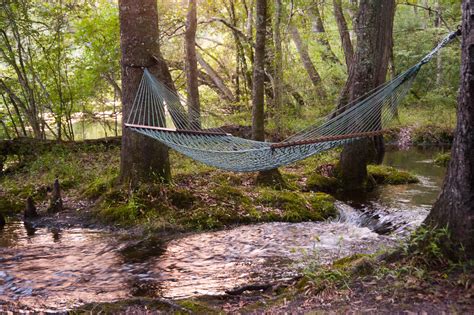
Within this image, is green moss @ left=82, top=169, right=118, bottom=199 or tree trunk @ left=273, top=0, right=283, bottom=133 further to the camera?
tree trunk @ left=273, top=0, right=283, bottom=133

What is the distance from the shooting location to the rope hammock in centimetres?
338

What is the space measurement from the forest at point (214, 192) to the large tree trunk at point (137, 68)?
0.05 feet

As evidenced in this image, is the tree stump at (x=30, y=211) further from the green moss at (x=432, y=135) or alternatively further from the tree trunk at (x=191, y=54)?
the green moss at (x=432, y=135)

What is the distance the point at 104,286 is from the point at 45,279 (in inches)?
18.0

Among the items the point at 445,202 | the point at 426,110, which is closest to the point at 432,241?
the point at 445,202

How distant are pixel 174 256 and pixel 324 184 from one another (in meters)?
2.61

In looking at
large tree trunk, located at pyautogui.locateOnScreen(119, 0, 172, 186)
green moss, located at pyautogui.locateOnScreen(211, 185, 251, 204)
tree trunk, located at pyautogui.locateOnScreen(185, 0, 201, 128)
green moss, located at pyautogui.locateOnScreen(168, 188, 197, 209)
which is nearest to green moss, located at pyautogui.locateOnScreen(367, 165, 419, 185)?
green moss, located at pyautogui.locateOnScreen(211, 185, 251, 204)

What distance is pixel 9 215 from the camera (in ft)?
15.7

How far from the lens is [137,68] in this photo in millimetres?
4566

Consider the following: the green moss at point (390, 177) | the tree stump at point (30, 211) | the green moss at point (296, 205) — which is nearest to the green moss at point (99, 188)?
the tree stump at point (30, 211)

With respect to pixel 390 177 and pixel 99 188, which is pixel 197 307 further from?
pixel 390 177

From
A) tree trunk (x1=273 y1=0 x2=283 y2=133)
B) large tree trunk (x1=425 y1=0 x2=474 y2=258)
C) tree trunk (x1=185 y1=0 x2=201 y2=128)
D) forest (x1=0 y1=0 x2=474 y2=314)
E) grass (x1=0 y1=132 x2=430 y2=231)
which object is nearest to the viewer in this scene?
large tree trunk (x1=425 y1=0 x2=474 y2=258)

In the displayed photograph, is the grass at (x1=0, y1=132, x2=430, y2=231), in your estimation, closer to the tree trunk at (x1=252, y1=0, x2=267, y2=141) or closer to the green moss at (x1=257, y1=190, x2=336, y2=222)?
the green moss at (x1=257, y1=190, x2=336, y2=222)

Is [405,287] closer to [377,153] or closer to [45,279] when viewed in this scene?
[45,279]
